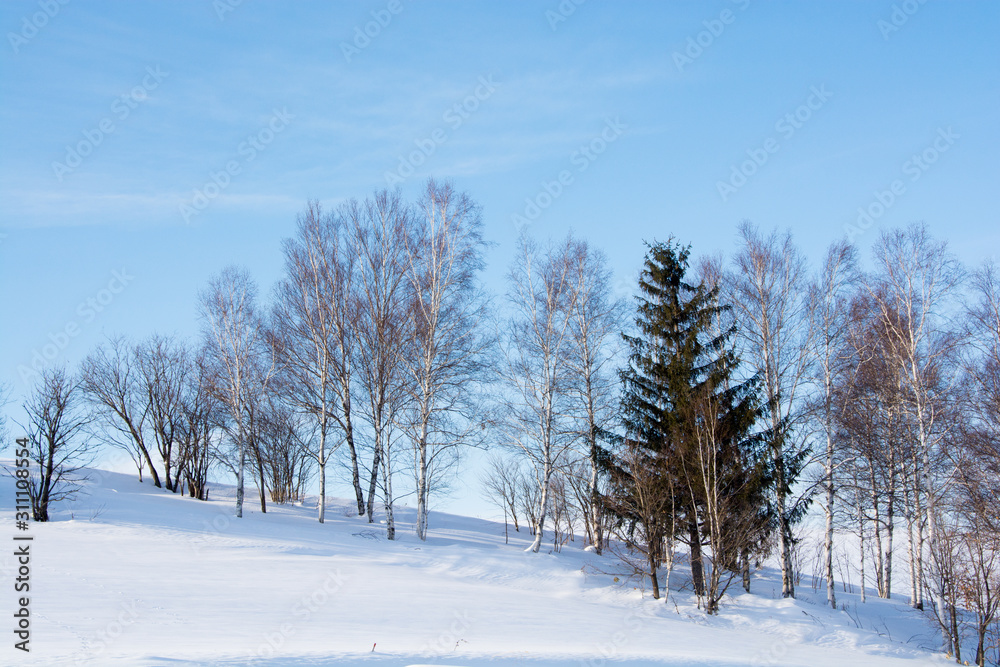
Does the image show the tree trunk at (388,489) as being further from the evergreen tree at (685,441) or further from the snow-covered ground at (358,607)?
the evergreen tree at (685,441)

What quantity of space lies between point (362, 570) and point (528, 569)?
5.07m

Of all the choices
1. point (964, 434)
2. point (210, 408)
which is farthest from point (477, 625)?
point (210, 408)

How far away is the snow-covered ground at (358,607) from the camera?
9914 mm

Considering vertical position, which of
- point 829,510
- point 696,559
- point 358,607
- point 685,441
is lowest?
point 358,607

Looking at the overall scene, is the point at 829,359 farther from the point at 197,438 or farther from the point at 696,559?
the point at 197,438

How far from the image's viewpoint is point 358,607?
522 inches

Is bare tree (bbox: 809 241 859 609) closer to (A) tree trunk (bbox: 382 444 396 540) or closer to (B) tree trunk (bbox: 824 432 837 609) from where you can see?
(B) tree trunk (bbox: 824 432 837 609)

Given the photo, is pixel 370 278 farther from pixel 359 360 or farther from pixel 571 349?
pixel 571 349

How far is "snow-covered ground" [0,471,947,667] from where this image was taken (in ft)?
32.5

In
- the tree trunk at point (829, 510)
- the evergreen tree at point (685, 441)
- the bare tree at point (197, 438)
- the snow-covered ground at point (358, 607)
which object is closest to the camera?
the snow-covered ground at point (358, 607)

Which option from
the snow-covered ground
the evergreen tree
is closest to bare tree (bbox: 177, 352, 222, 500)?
the snow-covered ground

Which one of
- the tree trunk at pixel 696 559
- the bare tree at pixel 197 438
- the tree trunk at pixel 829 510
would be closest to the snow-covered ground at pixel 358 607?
the tree trunk at pixel 696 559

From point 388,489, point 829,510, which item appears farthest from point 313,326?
point 829,510

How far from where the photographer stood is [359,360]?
81.1 feet
